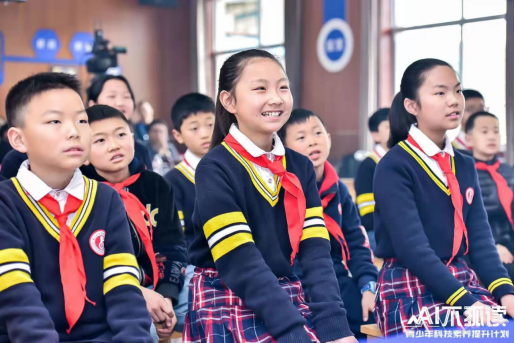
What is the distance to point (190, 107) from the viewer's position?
8.65 ft

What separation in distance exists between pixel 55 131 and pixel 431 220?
0.99m

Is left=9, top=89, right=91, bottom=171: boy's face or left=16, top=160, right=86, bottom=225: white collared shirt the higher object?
left=9, top=89, right=91, bottom=171: boy's face

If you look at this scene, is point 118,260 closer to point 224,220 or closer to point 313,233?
point 224,220

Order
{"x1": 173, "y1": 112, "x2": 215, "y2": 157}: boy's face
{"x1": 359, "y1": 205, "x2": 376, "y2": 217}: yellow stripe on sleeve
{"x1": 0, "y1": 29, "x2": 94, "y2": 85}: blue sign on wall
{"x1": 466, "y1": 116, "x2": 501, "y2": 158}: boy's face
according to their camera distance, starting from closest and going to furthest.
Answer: {"x1": 173, "y1": 112, "x2": 215, "y2": 157}: boy's face, {"x1": 359, "y1": 205, "x2": 376, "y2": 217}: yellow stripe on sleeve, {"x1": 466, "y1": 116, "x2": 501, "y2": 158}: boy's face, {"x1": 0, "y1": 29, "x2": 94, "y2": 85}: blue sign on wall

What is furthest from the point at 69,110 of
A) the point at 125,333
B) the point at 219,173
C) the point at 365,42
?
the point at 365,42

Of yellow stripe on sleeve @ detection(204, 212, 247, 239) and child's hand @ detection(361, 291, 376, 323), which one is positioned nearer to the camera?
yellow stripe on sleeve @ detection(204, 212, 247, 239)

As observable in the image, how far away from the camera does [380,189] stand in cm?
175

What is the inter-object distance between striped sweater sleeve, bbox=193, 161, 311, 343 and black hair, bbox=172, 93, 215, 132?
1.17 metres

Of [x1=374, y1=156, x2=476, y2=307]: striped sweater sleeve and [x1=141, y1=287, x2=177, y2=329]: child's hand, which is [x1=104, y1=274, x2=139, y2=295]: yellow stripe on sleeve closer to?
[x1=141, y1=287, x2=177, y2=329]: child's hand

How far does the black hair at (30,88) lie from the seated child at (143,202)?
0.42 metres

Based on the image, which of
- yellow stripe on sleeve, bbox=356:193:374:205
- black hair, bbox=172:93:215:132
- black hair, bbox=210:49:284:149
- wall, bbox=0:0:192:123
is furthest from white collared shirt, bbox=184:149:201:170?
wall, bbox=0:0:192:123

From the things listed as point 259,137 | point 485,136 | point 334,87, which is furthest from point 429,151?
point 334,87

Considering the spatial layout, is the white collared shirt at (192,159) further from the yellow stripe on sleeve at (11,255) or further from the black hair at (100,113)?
the yellow stripe on sleeve at (11,255)

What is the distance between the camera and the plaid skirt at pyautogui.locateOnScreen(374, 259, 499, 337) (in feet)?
5.48
